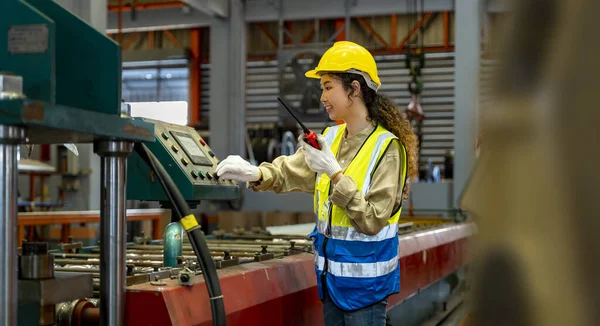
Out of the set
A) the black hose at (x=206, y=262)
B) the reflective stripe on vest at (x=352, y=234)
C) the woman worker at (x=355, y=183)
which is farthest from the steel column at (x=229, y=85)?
the black hose at (x=206, y=262)

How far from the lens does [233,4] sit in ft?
38.9

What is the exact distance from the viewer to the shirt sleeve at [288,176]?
8.94 ft

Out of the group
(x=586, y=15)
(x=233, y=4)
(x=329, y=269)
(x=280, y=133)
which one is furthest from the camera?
(x=280, y=133)

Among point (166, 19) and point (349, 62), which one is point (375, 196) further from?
point (166, 19)

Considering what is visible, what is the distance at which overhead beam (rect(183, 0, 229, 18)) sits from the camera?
423 inches

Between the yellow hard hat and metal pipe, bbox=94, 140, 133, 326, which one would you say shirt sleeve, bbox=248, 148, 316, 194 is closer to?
the yellow hard hat

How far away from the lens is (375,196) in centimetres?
238

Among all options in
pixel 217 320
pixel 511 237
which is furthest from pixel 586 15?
pixel 217 320

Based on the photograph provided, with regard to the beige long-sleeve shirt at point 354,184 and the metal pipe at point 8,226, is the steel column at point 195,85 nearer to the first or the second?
the beige long-sleeve shirt at point 354,184

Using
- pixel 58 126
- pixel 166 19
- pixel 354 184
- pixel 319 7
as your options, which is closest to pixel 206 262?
pixel 58 126

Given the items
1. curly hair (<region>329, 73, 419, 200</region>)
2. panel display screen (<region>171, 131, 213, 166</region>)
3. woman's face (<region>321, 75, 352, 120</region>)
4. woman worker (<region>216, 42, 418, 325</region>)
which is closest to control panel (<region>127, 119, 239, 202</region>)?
panel display screen (<region>171, 131, 213, 166</region>)

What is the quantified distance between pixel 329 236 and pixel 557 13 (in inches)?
82.6

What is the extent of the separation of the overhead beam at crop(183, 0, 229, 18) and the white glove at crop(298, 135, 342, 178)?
869 cm

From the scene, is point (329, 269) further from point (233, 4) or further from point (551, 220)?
point (233, 4)
